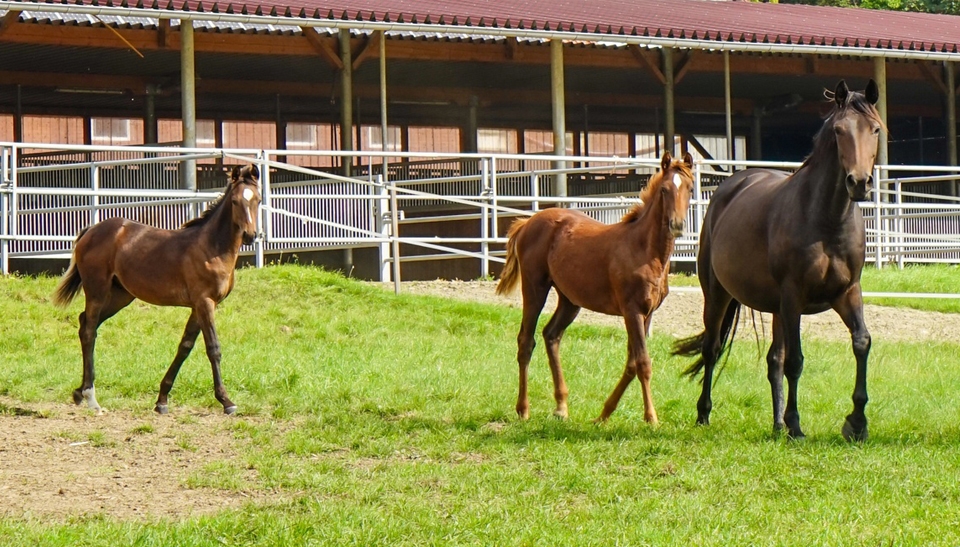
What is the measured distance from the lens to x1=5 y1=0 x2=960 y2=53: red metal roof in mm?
16125

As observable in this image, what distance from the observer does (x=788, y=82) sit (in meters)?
25.4

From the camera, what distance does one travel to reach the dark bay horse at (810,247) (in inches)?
267

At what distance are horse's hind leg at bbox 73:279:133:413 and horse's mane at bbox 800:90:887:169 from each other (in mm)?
4884

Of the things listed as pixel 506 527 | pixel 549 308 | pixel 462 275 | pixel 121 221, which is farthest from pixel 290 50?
pixel 506 527

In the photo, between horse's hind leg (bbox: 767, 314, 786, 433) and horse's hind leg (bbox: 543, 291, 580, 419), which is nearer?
horse's hind leg (bbox: 767, 314, 786, 433)

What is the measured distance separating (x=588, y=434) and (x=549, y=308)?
6337 millimetres

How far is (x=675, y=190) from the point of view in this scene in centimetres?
779

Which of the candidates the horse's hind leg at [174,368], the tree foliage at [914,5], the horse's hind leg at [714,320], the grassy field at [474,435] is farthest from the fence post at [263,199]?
the tree foliage at [914,5]

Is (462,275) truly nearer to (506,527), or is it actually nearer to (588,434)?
(588,434)

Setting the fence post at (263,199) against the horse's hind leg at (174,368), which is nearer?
the horse's hind leg at (174,368)

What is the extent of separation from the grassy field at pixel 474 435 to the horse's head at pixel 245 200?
1.17 metres

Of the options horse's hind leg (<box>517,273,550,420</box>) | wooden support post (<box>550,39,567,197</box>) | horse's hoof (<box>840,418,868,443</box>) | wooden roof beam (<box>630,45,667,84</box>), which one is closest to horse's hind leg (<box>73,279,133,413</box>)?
horse's hind leg (<box>517,273,550,420</box>)

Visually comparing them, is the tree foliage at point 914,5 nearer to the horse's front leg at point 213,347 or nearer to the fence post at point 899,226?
the fence post at point 899,226

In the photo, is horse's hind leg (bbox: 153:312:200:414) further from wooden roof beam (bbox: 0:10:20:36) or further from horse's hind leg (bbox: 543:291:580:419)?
wooden roof beam (bbox: 0:10:20:36)
